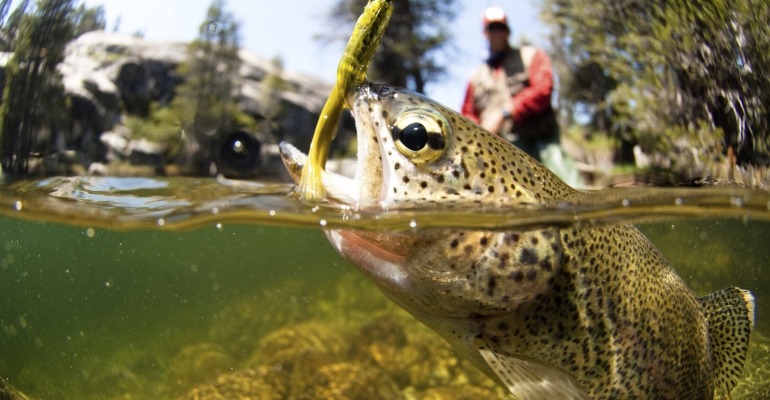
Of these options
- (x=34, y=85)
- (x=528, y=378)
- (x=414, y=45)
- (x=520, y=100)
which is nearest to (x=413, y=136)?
(x=528, y=378)

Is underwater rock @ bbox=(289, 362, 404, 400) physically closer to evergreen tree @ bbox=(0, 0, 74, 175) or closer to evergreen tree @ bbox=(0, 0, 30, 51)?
evergreen tree @ bbox=(0, 0, 74, 175)

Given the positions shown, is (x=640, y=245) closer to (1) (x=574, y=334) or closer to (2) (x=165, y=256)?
(1) (x=574, y=334)

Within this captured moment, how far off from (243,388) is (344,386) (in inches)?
28.8

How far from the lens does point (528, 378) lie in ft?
7.59

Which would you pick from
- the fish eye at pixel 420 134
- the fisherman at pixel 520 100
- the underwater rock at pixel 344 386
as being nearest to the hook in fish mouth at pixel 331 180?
the fish eye at pixel 420 134

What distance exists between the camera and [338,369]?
4.33 meters

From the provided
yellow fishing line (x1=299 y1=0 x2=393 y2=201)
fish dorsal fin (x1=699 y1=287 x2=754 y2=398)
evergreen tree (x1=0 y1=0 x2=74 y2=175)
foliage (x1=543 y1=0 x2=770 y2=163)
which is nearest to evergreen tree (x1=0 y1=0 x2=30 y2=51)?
evergreen tree (x1=0 y1=0 x2=74 y2=175)

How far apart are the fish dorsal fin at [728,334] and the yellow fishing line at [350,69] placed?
6.80 feet

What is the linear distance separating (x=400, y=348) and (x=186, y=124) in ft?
8.73

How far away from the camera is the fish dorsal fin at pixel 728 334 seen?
2988 millimetres

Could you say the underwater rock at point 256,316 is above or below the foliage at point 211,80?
below

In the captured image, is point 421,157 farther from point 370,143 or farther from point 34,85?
point 34,85

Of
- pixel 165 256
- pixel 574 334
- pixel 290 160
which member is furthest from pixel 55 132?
pixel 574 334

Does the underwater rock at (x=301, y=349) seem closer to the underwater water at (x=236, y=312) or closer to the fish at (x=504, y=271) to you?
the underwater water at (x=236, y=312)
